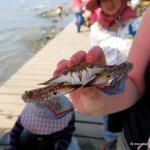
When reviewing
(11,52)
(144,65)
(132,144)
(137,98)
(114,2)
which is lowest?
(11,52)

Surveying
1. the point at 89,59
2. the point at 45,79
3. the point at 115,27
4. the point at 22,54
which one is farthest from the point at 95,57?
the point at 22,54

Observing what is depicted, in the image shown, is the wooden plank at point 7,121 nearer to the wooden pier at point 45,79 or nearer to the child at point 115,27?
the wooden pier at point 45,79

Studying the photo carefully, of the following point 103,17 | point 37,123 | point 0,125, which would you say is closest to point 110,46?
point 103,17

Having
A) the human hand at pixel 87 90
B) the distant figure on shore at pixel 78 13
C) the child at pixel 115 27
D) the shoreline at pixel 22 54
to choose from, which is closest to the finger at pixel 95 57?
the human hand at pixel 87 90

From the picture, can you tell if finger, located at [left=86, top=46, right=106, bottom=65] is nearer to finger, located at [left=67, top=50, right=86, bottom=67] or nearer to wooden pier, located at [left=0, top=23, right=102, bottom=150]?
finger, located at [left=67, top=50, right=86, bottom=67]

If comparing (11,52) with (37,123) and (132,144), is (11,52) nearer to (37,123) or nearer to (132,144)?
(37,123)

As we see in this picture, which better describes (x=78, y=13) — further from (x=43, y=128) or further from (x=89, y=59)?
(x=89, y=59)
